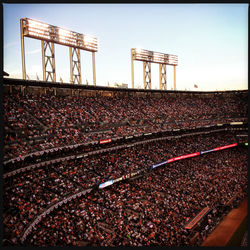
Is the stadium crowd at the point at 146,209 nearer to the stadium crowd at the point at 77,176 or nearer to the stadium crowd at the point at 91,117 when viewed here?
the stadium crowd at the point at 77,176

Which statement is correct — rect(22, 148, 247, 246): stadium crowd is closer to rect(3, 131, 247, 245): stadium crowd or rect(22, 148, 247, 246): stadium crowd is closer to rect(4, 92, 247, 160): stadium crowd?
rect(3, 131, 247, 245): stadium crowd

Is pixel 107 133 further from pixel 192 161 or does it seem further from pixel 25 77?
pixel 192 161

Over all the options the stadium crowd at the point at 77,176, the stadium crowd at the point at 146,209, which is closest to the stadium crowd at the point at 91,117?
the stadium crowd at the point at 77,176

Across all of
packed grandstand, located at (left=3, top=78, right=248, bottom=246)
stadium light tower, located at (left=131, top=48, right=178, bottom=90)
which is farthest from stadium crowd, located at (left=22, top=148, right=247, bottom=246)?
stadium light tower, located at (left=131, top=48, right=178, bottom=90)

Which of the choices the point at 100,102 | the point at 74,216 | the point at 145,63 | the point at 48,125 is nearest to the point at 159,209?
the point at 74,216

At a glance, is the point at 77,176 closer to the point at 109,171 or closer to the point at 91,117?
the point at 109,171

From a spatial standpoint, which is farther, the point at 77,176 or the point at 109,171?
the point at 109,171

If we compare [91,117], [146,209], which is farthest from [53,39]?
[146,209]
